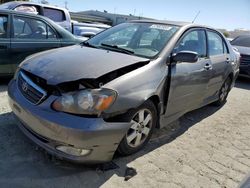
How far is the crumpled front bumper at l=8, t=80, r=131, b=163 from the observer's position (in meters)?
2.63

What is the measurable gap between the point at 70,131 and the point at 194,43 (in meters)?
2.73

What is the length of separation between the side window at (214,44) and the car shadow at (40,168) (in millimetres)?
2249

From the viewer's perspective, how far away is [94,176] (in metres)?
2.94

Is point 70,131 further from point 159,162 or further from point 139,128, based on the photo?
point 159,162

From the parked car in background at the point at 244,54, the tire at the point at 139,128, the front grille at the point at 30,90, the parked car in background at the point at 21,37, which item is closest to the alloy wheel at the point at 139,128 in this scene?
the tire at the point at 139,128

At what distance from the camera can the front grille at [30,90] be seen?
9.42ft

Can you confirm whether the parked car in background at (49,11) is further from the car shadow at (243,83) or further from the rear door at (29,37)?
the car shadow at (243,83)

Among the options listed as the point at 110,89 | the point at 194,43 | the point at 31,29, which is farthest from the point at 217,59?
the point at 31,29

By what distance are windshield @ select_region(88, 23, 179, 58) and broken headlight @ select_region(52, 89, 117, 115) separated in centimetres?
110

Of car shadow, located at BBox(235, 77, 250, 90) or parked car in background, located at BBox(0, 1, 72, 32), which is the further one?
parked car in background, located at BBox(0, 1, 72, 32)

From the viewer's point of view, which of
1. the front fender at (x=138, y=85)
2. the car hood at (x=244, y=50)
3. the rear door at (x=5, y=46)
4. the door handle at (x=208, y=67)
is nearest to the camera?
the front fender at (x=138, y=85)

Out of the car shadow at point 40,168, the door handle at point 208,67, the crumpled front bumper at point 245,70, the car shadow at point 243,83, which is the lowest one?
the car shadow at point 243,83

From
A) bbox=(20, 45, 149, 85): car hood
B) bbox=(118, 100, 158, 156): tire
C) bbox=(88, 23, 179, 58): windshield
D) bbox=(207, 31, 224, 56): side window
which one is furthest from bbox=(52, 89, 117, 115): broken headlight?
bbox=(207, 31, 224, 56): side window

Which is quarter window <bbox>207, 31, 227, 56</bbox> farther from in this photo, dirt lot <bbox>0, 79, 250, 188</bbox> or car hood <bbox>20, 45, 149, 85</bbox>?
car hood <bbox>20, 45, 149, 85</bbox>
